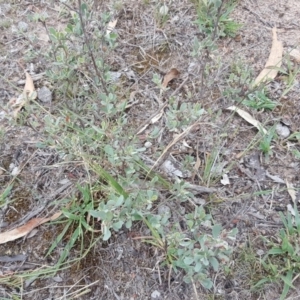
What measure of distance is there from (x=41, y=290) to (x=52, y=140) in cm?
50

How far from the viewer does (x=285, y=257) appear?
1492mm

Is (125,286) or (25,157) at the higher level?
(25,157)

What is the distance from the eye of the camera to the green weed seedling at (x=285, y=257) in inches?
57.1

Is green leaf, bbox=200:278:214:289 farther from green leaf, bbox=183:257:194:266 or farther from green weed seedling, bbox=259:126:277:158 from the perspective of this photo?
green weed seedling, bbox=259:126:277:158

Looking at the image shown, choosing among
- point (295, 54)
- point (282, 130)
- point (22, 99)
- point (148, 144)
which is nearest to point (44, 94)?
point (22, 99)

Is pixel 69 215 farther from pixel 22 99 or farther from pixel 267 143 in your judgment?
pixel 267 143

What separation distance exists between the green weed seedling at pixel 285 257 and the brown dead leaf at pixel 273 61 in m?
0.61

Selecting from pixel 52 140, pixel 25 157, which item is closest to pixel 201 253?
pixel 52 140

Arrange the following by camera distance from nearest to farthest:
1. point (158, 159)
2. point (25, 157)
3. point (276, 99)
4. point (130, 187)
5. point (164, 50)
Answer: point (130, 187) < point (158, 159) < point (25, 157) < point (276, 99) < point (164, 50)

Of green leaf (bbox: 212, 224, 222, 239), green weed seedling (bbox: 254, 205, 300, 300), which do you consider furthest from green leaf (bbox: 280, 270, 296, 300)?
green leaf (bbox: 212, 224, 222, 239)

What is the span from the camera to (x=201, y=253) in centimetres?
124

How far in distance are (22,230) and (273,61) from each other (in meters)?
1.22

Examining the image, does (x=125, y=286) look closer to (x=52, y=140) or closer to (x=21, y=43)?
(x=52, y=140)

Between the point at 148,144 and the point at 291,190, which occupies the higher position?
the point at 148,144
